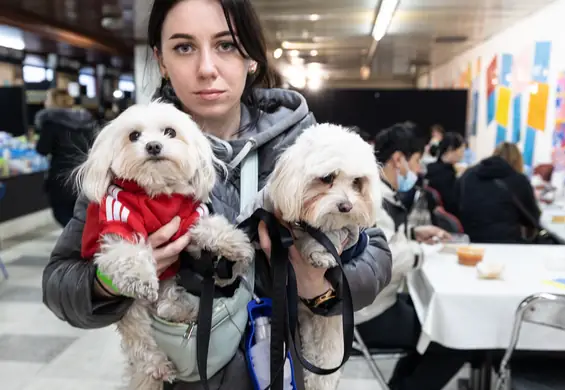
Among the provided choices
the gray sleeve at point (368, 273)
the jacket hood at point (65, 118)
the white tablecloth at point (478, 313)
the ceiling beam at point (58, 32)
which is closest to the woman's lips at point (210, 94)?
the gray sleeve at point (368, 273)

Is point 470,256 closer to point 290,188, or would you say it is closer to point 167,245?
point 290,188

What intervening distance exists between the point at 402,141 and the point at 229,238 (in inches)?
105

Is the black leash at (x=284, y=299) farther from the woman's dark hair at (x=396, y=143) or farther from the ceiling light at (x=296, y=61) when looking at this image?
the ceiling light at (x=296, y=61)

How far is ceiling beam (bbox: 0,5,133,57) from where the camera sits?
23.6ft

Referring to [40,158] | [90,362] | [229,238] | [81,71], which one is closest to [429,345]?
[229,238]

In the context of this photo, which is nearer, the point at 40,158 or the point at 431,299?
the point at 431,299

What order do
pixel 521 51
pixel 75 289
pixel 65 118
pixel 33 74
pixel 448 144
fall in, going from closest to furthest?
pixel 75 289 → pixel 65 118 → pixel 448 144 → pixel 521 51 → pixel 33 74

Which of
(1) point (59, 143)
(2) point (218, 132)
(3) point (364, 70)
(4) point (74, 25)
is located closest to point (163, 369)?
(2) point (218, 132)

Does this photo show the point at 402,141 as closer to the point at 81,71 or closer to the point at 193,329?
the point at 193,329

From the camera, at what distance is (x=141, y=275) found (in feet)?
3.51

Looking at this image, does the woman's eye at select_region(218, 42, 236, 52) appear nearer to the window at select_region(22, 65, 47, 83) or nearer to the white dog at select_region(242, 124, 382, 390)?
the white dog at select_region(242, 124, 382, 390)

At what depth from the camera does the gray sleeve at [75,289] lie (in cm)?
105

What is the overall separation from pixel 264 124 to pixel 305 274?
1.28ft

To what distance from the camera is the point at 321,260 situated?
113 cm
